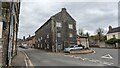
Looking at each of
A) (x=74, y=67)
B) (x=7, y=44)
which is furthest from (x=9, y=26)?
(x=74, y=67)

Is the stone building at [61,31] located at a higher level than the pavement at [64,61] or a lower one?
higher

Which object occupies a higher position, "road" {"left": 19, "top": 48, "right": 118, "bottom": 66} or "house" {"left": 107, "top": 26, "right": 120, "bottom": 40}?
"house" {"left": 107, "top": 26, "right": 120, "bottom": 40}

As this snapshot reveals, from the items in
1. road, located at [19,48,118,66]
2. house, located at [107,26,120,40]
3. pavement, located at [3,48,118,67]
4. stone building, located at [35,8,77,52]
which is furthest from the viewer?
house, located at [107,26,120,40]

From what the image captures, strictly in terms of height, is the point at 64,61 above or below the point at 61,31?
below

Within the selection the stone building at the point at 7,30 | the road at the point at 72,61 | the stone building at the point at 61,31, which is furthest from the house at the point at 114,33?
the stone building at the point at 7,30

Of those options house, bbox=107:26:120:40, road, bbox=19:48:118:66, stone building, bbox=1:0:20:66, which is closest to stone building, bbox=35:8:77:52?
road, bbox=19:48:118:66

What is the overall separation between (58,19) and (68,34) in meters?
4.65

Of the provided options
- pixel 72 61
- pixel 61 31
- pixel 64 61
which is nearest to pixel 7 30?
pixel 64 61

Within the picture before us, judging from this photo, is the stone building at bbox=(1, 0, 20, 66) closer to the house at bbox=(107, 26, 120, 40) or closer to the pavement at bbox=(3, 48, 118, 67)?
the pavement at bbox=(3, 48, 118, 67)

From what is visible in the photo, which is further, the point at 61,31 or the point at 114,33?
the point at 114,33

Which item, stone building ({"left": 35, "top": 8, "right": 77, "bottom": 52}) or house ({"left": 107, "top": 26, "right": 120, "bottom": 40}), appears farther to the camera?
house ({"left": 107, "top": 26, "right": 120, "bottom": 40})

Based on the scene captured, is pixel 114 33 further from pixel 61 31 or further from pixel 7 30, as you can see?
pixel 7 30

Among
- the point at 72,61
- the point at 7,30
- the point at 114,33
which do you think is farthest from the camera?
the point at 114,33

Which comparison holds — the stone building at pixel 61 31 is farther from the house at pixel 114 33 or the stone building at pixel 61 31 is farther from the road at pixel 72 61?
the house at pixel 114 33
